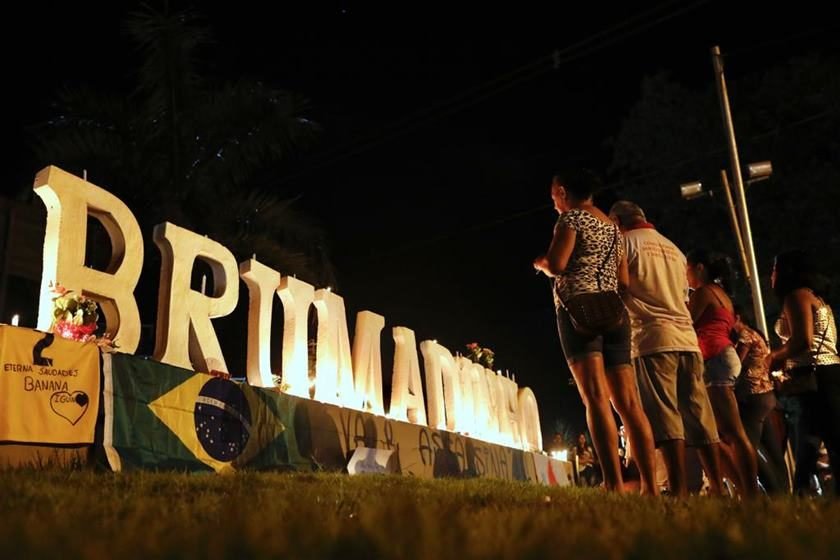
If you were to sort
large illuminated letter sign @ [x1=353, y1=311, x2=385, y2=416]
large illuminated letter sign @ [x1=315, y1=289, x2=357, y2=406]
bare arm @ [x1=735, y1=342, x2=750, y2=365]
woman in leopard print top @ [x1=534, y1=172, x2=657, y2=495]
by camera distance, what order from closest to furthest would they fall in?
woman in leopard print top @ [x1=534, y1=172, x2=657, y2=495] < bare arm @ [x1=735, y1=342, x2=750, y2=365] < large illuminated letter sign @ [x1=315, y1=289, x2=357, y2=406] < large illuminated letter sign @ [x1=353, y1=311, x2=385, y2=416]

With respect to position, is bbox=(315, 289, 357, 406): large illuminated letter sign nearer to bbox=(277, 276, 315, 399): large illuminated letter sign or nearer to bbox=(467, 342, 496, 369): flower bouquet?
bbox=(277, 276, 315, 399): large illuminated letter sign

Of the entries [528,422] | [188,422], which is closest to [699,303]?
[188,422]

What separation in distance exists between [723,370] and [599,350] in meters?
1.47

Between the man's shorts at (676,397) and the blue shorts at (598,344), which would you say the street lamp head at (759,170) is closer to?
the man's shorts at (676,397)

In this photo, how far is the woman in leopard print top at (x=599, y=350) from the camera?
468cm

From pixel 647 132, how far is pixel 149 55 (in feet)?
41.0

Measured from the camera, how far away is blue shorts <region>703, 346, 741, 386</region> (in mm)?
5695

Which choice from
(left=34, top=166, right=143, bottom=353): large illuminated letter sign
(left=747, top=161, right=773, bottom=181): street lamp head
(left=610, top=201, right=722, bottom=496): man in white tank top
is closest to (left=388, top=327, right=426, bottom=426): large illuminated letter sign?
(left=34, top=166, right=143, bottom=353): large illuminated letter sign

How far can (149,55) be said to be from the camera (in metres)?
15.8

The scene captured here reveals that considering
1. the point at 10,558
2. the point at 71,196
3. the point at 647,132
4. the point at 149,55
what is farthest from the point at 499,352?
the point at 10,558

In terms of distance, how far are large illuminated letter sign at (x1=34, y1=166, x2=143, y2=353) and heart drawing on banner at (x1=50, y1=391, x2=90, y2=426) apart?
923 millimetres

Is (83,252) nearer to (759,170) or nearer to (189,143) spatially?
(189,143)

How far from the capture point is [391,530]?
199cm

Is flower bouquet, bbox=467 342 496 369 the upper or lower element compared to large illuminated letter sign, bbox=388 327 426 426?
upper
